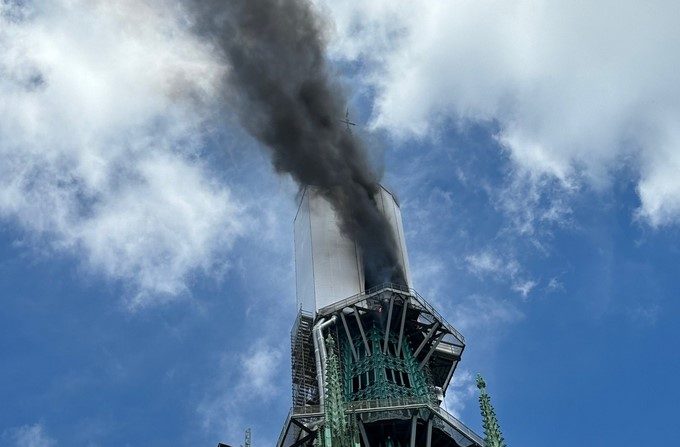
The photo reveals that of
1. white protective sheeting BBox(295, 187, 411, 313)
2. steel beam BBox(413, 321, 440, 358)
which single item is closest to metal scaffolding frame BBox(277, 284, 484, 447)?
steel beam BBox(413, 321, 440, 358)

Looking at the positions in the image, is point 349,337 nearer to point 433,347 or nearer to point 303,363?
point 303,363

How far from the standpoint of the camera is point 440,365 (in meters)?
94.7

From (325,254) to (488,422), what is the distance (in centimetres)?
3409

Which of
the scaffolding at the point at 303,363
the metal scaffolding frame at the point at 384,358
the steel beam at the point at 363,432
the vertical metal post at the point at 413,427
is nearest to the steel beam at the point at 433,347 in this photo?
the metal scaffolding frame at the point at 384,358

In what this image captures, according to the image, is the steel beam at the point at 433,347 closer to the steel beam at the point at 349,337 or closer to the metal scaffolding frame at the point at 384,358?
the metal scaffolding frame at the point at 384,358

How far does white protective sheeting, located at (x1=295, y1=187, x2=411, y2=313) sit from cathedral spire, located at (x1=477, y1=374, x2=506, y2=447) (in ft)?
81.8

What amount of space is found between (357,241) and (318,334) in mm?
14815

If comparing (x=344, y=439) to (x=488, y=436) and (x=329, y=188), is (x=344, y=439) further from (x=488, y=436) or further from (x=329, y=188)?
(x=329, y=188)

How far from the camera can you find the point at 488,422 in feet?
222

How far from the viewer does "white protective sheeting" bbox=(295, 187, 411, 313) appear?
93562 millimetres

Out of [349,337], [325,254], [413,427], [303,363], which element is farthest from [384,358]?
[325,254]

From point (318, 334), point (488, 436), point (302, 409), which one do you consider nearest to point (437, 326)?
point (318, 334)

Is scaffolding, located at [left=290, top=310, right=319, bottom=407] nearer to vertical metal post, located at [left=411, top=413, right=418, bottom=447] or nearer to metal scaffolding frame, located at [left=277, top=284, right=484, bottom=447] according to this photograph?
metal scaffolding frame, located at [left=277, top=284, right=484, bottom=447]

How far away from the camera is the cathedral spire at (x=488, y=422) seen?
219 feet
